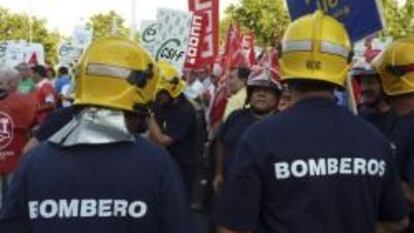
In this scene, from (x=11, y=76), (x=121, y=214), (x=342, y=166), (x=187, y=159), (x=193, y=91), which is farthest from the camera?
(x=193, y=91)

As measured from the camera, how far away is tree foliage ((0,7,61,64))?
61625mm

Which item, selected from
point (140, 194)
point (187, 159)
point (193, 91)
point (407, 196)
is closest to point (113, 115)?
point (140, 194)

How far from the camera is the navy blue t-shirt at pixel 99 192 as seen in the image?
332 cm

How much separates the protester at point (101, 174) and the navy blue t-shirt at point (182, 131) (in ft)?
18.5

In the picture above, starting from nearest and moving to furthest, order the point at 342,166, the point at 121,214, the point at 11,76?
the point at 121,214 < the point at 342,166 < the point at 11,76

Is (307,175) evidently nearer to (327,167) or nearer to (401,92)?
(327,167)

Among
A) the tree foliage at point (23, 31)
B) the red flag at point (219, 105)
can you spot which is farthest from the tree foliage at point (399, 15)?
the red flag at point (219, 105)

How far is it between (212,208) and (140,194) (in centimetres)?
621

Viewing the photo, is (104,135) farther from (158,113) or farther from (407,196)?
(158,113)

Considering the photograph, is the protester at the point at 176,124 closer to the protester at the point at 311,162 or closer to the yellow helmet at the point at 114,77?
the protester at the point at 311,162

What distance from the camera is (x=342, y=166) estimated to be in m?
3.79

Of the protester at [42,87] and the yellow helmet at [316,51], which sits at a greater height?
the yellow helmet at [316,51]

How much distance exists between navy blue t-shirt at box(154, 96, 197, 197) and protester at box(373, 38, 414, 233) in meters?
3.86

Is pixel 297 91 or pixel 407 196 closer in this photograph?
pixel 297 91
